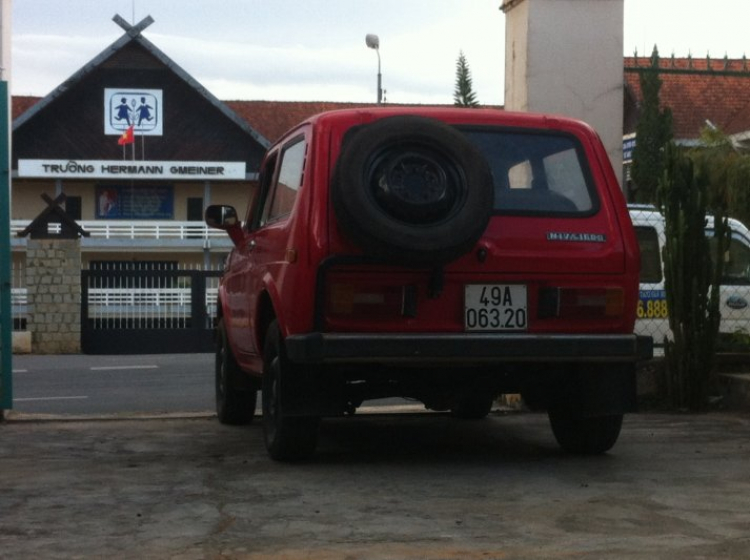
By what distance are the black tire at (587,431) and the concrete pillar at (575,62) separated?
3.40m

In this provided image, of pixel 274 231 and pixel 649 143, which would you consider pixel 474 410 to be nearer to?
pixel 274 231

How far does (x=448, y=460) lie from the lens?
7.95 metres

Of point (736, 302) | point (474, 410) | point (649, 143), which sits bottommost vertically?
point (474, 410)

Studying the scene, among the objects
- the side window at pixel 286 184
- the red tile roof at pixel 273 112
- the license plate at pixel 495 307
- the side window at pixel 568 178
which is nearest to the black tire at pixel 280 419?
the side window at pixel 286 184

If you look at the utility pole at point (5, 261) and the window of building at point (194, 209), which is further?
the window of building at point (194, 209)

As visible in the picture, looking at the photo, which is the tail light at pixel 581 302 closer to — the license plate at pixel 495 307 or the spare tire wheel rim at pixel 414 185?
the license plate at pixel 495 307

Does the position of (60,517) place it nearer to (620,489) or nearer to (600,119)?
(620,489)

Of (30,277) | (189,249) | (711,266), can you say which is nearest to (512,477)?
(711,266)

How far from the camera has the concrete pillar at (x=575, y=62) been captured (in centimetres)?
1128

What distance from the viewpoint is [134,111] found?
52.9 meters

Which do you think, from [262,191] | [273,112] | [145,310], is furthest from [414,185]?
[273,112]

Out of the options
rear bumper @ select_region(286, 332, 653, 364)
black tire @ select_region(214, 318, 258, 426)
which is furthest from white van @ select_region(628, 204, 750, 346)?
rear bumper @ select_region(286, 332, 653, 364)

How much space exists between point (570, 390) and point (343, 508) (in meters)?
2.17

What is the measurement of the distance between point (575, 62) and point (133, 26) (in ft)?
136
